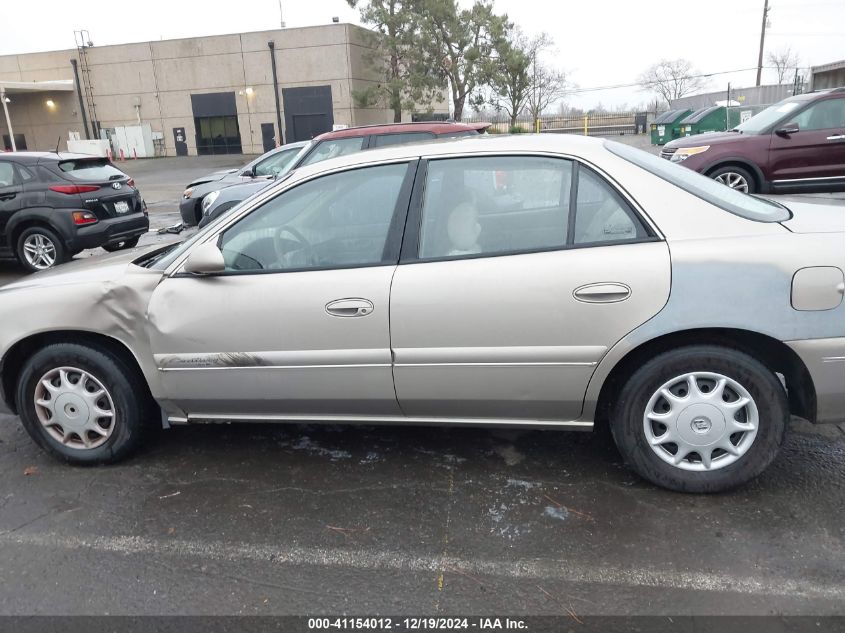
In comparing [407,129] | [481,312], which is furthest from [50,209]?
[481,312]

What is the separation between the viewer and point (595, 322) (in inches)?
113

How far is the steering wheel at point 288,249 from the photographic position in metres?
3.26

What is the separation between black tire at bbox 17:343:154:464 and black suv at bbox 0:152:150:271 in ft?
20.1

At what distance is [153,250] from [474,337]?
2.22 meters

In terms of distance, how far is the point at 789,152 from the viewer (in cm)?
912

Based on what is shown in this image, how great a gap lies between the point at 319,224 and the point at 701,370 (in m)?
1.92

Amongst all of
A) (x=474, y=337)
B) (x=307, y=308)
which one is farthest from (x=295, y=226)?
(x=474, y=337)

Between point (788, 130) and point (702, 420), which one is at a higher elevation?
point (788, 130)

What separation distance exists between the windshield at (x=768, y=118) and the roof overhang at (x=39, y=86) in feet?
118

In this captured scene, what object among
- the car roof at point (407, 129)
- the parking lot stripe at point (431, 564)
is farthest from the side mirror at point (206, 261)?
the car roof at point (407, 129)

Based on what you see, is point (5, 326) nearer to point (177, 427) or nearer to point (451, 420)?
point (177, 427)

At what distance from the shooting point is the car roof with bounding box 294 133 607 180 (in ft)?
10.3

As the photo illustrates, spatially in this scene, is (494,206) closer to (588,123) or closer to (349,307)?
(349,307)

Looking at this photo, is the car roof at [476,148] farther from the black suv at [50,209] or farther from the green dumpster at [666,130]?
the green dumpster at [666,130]
